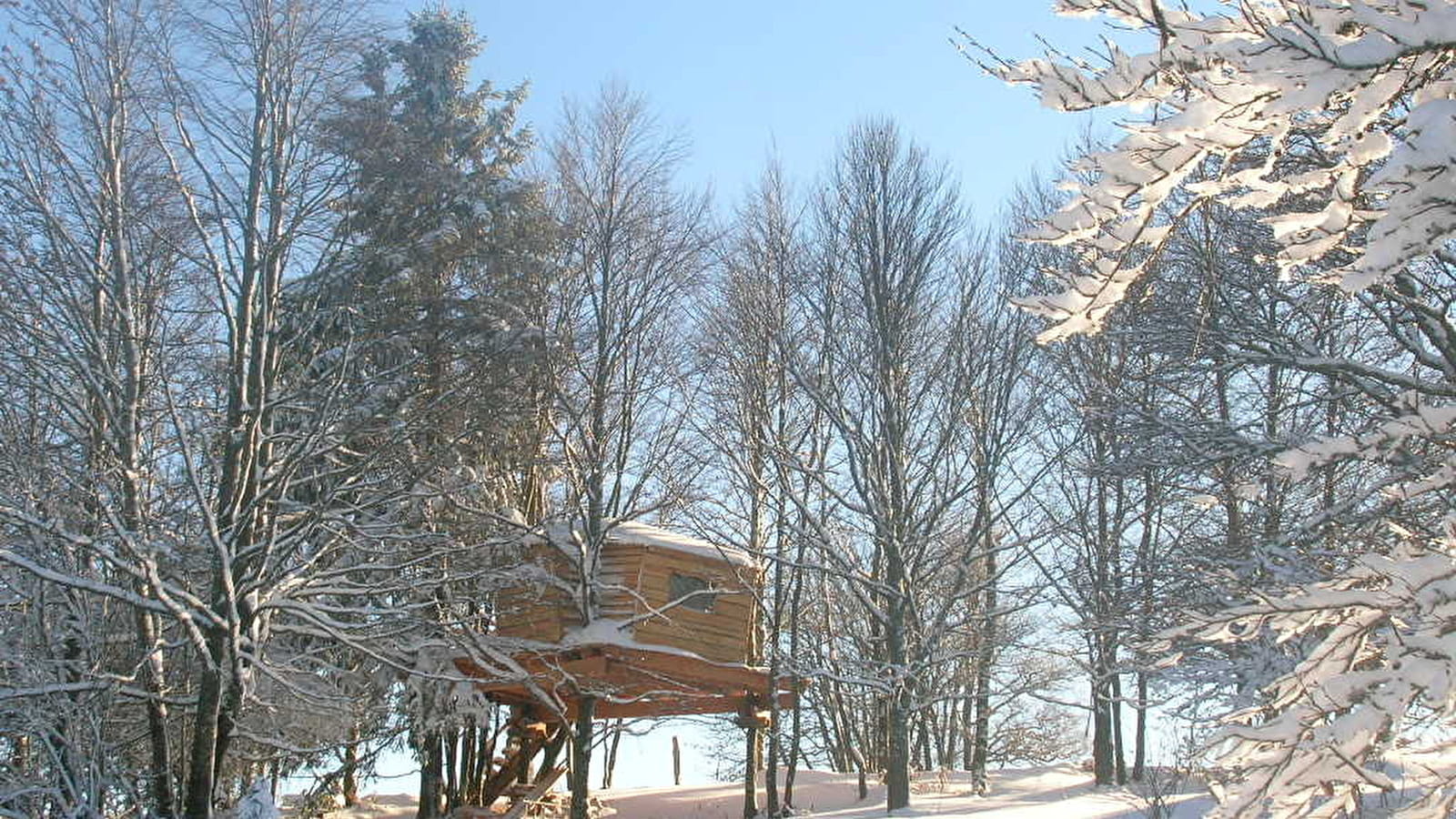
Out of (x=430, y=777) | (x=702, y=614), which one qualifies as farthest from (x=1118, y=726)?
(x=430, y=777)

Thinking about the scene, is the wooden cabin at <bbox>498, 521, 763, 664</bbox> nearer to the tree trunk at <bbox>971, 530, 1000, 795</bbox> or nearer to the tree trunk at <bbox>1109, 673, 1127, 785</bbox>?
the tree trunk at <bbox>971, 530, 1000, 795</bbox>

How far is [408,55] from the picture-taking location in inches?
712

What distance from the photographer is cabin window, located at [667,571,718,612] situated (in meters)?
15.3

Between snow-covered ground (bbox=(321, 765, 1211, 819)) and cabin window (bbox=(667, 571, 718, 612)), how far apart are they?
3.26 meters

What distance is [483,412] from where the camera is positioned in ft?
41.2

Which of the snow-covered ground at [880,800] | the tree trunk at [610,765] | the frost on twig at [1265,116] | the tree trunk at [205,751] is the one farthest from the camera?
the tree trunk at [610,765]

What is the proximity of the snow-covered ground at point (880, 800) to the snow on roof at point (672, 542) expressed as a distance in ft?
12.2

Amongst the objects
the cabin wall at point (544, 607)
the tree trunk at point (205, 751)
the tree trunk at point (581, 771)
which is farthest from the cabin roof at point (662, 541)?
the tree trunk at point (205, 751)

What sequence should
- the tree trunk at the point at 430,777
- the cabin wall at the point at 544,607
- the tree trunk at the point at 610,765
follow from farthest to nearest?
the tree trunk at the point at 610,765 → the tree trunk at the point at 430,777 → the cabin wall at the point at 544,607

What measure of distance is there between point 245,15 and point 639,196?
7079mm

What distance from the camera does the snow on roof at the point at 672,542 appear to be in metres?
15.0

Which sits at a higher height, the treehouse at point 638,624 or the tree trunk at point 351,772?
the treehouse at point 638,624

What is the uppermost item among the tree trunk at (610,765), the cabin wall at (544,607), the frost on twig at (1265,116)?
the frost on twig at (1265,116)

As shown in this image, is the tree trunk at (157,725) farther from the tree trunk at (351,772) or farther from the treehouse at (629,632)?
the treehouse at (629,632)
